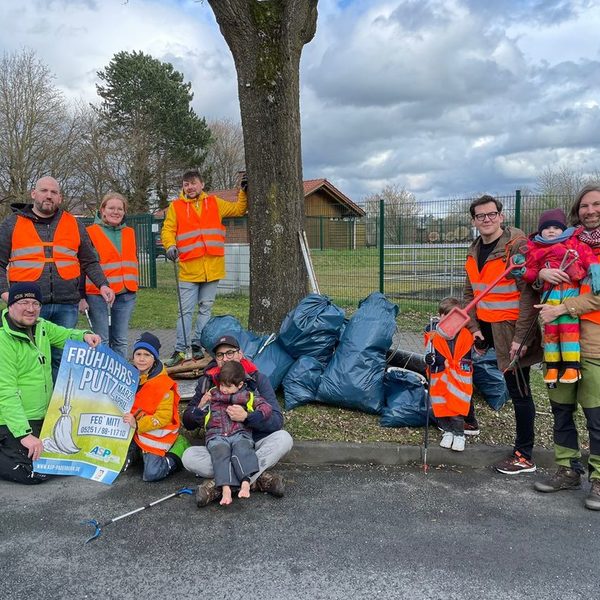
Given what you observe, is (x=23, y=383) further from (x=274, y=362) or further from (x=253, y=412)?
(x=274, y=362)

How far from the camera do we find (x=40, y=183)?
14.2ft

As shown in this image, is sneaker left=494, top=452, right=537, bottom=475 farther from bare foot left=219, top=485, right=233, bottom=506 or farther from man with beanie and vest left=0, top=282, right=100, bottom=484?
man with beanie and vest left=0, top=282, right=100, bottom=484

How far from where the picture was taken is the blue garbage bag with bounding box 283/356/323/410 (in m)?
4.69

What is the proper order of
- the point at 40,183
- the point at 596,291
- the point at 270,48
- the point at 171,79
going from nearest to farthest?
1. the point at 596,291
2. the point at 40,183
3. the point at 270,48
4. the point at 171,79

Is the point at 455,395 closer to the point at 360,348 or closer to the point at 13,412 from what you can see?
the point at 360,348

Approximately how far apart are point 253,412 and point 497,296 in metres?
1.84

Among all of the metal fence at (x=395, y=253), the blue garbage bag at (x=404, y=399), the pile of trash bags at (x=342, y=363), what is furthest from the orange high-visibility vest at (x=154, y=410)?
the metal fence at (x=395, y=253)

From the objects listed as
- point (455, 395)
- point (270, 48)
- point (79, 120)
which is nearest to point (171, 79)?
point (79, 120)

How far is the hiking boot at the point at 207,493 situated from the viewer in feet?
11.1

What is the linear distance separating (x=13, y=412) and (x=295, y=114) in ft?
11.2

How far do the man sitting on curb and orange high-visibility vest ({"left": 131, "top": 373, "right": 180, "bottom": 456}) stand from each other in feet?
0.51

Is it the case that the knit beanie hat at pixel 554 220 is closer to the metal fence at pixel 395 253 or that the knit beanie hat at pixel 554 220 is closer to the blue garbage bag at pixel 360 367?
the blue garbage bag at pixel 360 367

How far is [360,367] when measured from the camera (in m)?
4.59

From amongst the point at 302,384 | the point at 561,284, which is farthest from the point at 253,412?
the point at 561,284
